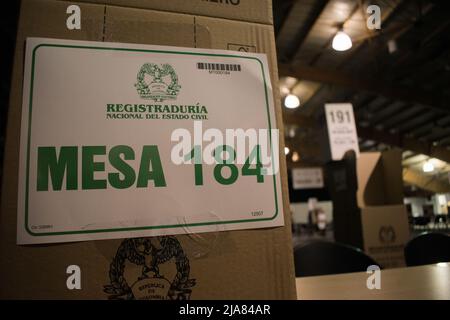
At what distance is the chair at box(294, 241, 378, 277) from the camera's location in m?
1.16

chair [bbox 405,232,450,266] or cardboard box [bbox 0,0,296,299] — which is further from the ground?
cardboard box [bbox 0,0,296,299]

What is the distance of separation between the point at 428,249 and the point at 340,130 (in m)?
2.35

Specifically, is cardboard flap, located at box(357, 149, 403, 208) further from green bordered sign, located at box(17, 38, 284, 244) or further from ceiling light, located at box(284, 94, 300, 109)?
ceiling light, located at box(284, 94, 300, 109)

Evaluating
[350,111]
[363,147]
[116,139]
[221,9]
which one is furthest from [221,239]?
[363,147]

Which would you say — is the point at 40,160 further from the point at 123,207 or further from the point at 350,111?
the point at 350,111

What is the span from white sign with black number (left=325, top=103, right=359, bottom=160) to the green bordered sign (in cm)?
281

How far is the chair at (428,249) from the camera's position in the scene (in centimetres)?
121

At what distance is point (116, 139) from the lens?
41 centimetres

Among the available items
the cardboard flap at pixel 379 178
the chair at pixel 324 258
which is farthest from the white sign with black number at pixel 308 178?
the chair at pixel 324 258

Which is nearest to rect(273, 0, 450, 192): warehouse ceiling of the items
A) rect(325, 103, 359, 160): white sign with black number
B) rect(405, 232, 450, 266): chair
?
rect(405, 232, 450, 266): chair

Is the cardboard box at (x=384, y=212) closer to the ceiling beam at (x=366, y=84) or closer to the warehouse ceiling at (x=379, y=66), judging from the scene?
the warehouse ceiling at (x=379, y=66)

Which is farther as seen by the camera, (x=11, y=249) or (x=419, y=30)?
(x=419, y=30)

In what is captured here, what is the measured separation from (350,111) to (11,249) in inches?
151

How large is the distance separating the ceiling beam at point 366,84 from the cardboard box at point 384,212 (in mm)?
2881
